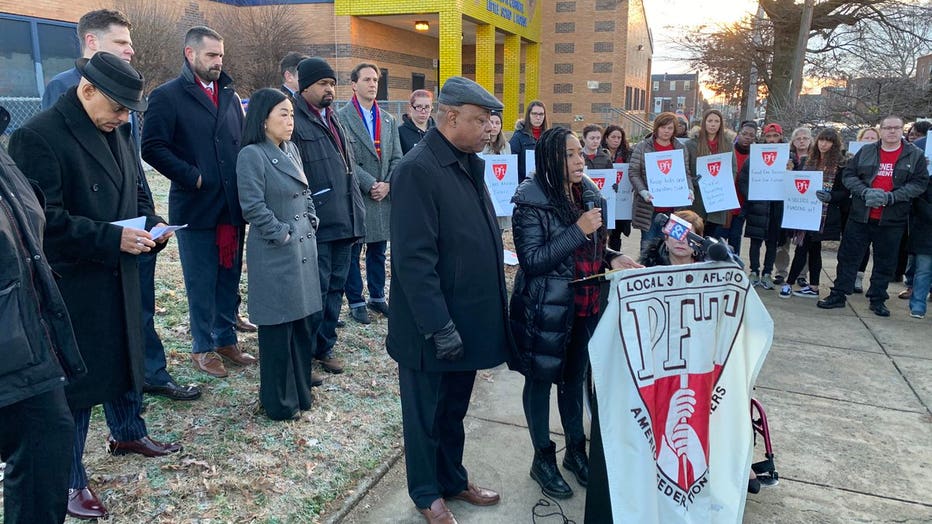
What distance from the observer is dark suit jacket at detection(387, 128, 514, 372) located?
2.74 meters

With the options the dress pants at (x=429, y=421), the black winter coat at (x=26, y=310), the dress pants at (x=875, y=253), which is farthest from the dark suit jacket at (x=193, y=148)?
the dress pants at (x=875, y=253)

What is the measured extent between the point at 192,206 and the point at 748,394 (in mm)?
3616

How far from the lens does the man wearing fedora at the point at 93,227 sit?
9.12ft

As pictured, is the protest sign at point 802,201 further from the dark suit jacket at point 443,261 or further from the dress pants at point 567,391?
the dark suit jacket at point 443,261

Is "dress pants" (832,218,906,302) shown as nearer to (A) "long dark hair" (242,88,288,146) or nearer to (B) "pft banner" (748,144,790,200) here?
(B) "pft banner" (748,144,790,200)

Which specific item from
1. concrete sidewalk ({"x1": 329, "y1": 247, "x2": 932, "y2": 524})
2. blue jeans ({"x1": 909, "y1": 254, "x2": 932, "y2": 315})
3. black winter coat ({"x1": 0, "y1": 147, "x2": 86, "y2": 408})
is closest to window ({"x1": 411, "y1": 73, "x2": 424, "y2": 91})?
blue jeans ({"x1": 909, "y1": 254, "x2": 932, "y2": 315})

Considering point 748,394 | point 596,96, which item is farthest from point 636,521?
point 596,96

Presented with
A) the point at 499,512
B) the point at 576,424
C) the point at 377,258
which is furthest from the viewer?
the point at 377,258

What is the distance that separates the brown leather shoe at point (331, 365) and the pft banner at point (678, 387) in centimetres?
267

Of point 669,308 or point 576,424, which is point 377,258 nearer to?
point 576,424

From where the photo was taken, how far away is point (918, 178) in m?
6.50

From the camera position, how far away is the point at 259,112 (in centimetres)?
377

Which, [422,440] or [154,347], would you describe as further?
[154,347]

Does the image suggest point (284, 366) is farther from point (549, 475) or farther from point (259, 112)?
point (549, 475)
